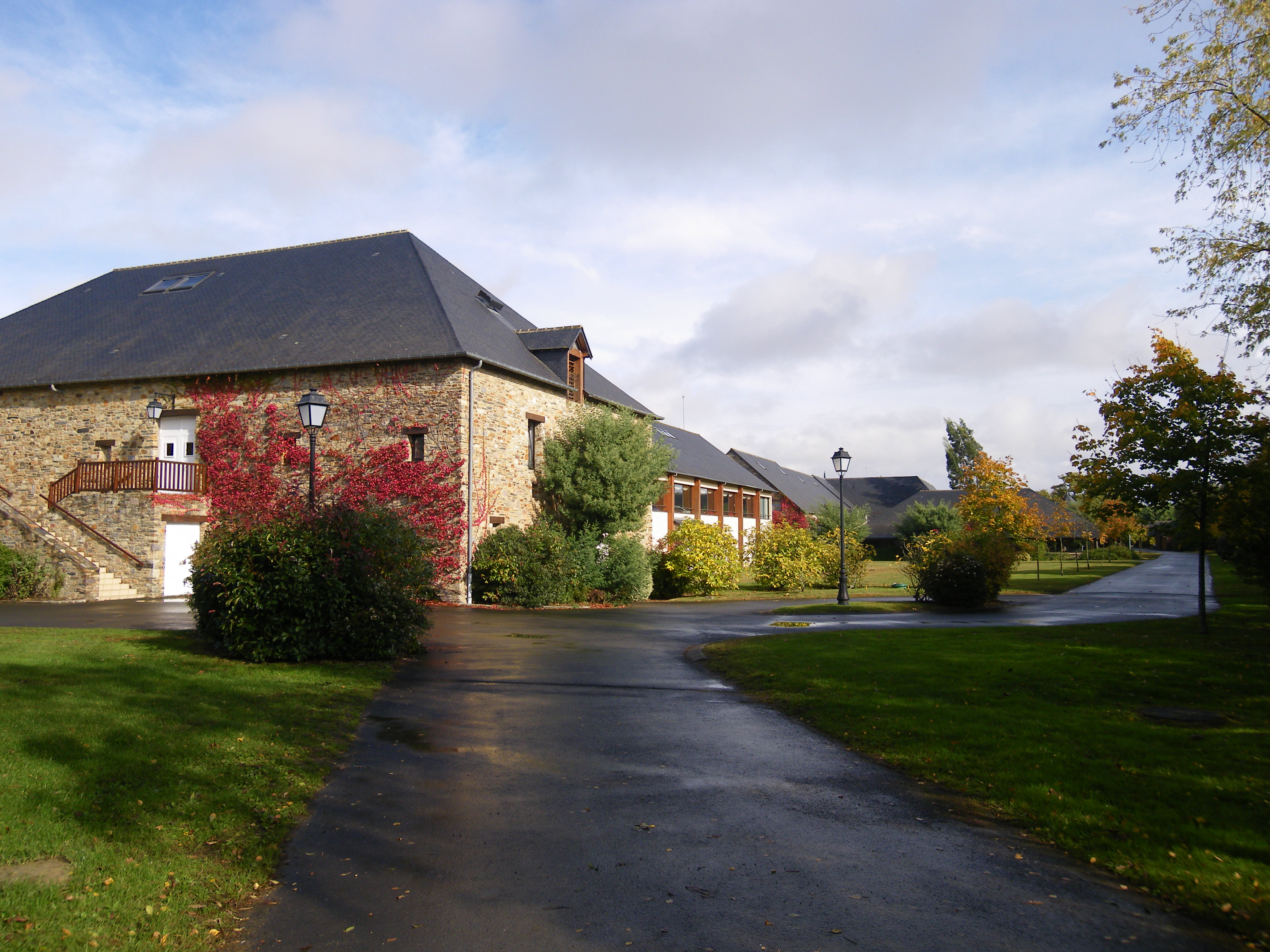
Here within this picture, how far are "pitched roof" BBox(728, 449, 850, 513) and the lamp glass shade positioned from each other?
130 ft

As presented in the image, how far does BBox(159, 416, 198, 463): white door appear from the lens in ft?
82.9

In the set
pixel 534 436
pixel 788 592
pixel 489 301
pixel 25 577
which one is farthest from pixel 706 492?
pixel 25 577

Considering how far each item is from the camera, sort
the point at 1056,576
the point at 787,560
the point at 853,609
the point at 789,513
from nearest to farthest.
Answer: the point at 853,609, the point at 787,560, the point at 1056,576, the point at 789,513

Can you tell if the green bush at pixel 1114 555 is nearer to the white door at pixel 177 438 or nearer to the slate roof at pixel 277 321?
the slate roof at pixel 277 321

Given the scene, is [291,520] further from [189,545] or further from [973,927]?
[189,545]

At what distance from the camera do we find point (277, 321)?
85.8 ft

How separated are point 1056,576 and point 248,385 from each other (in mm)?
37153

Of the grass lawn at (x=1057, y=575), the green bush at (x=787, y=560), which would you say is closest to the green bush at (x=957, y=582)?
the grass lawn at (x=1057, y=575)

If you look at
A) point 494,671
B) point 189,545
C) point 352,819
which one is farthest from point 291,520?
point 189,545

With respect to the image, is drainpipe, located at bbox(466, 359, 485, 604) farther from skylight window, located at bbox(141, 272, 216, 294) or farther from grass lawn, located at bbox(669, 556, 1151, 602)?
skylight window, located at bbox(141, 272, 216, 294)

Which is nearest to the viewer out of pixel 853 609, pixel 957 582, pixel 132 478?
pixel 853 609

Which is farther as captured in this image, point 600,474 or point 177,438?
point 600,474

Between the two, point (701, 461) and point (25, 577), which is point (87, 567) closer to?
point (25, 577)

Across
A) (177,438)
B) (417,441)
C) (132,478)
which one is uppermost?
(177,438)
